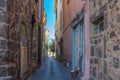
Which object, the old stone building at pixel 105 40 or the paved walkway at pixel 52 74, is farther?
the paved walkway at pixel 52 74

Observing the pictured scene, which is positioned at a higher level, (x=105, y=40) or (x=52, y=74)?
(x=105, y=40)

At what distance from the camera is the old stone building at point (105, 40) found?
139 inches

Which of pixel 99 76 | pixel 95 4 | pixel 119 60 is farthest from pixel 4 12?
pixel 119 60

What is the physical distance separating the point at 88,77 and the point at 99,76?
3.13ft

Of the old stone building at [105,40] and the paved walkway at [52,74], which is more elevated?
the old stone building at [105,40]

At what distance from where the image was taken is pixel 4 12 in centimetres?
511

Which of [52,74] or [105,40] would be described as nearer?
[105,40]

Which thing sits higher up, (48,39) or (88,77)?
(48,39)

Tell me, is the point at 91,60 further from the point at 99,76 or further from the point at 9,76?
the point at 9,76

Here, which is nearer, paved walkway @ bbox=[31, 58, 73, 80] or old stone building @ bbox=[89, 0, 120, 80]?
old stone building @ bbox=[89, 0, 120, 80]

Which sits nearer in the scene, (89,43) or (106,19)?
(106,19)

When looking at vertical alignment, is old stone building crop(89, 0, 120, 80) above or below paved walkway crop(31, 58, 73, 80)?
above

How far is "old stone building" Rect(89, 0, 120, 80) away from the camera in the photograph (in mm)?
3536

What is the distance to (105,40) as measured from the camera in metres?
4.18
